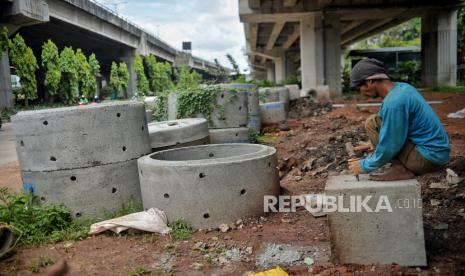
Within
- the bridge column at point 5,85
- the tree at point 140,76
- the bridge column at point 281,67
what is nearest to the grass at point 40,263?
the bridge column at point 5,85

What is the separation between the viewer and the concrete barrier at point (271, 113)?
43.0ft

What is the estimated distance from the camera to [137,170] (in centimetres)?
517

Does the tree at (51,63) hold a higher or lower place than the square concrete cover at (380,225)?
higher

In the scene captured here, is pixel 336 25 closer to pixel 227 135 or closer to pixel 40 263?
pixel 227 135

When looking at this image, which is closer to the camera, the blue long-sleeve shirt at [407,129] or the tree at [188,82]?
the blue long-sleeve shirt at [407,129]

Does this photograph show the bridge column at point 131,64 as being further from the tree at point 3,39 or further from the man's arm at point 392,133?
the man's arm at point 392,133

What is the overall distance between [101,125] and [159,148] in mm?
1433

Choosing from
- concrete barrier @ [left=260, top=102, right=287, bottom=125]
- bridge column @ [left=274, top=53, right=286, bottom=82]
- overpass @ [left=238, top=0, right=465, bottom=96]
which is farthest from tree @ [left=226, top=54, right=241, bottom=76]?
bridge column @ [left=274, top=53, right=286, bottom=82]

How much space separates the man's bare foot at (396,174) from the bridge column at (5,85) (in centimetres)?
2545

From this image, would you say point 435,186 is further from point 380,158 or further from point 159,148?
point 159,148

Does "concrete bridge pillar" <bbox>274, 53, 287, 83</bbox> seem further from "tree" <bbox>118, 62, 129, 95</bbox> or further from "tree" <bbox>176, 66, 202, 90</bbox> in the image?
"tree" <bbox>118, 62, 129, 95</bbox>

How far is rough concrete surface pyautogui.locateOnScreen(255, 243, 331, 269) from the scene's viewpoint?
369cm

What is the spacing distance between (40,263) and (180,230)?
1.32 meters

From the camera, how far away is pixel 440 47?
908 inches
